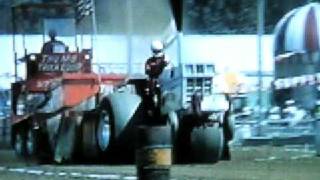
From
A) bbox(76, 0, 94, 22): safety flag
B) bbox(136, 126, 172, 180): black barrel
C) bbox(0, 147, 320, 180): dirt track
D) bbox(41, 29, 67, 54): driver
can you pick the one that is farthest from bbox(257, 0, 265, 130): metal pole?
bbox(136, 126, 172, 180): black barrel

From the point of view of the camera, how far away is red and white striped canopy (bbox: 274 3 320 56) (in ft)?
71.3

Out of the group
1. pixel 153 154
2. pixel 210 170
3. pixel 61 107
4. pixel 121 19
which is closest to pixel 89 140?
pixel 61 107

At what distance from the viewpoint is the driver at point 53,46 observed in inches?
645

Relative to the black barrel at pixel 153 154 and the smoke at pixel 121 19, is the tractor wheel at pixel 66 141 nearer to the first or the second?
the smoke at pixel 121 19

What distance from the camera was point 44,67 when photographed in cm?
1631

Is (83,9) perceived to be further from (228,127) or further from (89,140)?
(228,127)

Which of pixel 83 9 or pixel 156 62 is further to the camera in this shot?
pixel 83 9

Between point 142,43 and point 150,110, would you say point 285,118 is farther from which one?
point 150,110

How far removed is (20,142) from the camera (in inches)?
672

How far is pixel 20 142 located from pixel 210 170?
549 cm

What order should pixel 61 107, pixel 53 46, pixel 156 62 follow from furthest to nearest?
pixel 53 46, pixel 61 107, pixel 156 62

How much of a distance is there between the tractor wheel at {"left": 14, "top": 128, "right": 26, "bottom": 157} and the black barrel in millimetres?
11489

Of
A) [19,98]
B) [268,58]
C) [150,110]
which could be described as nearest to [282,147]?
[268,58]

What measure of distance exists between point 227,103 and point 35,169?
116 inches
